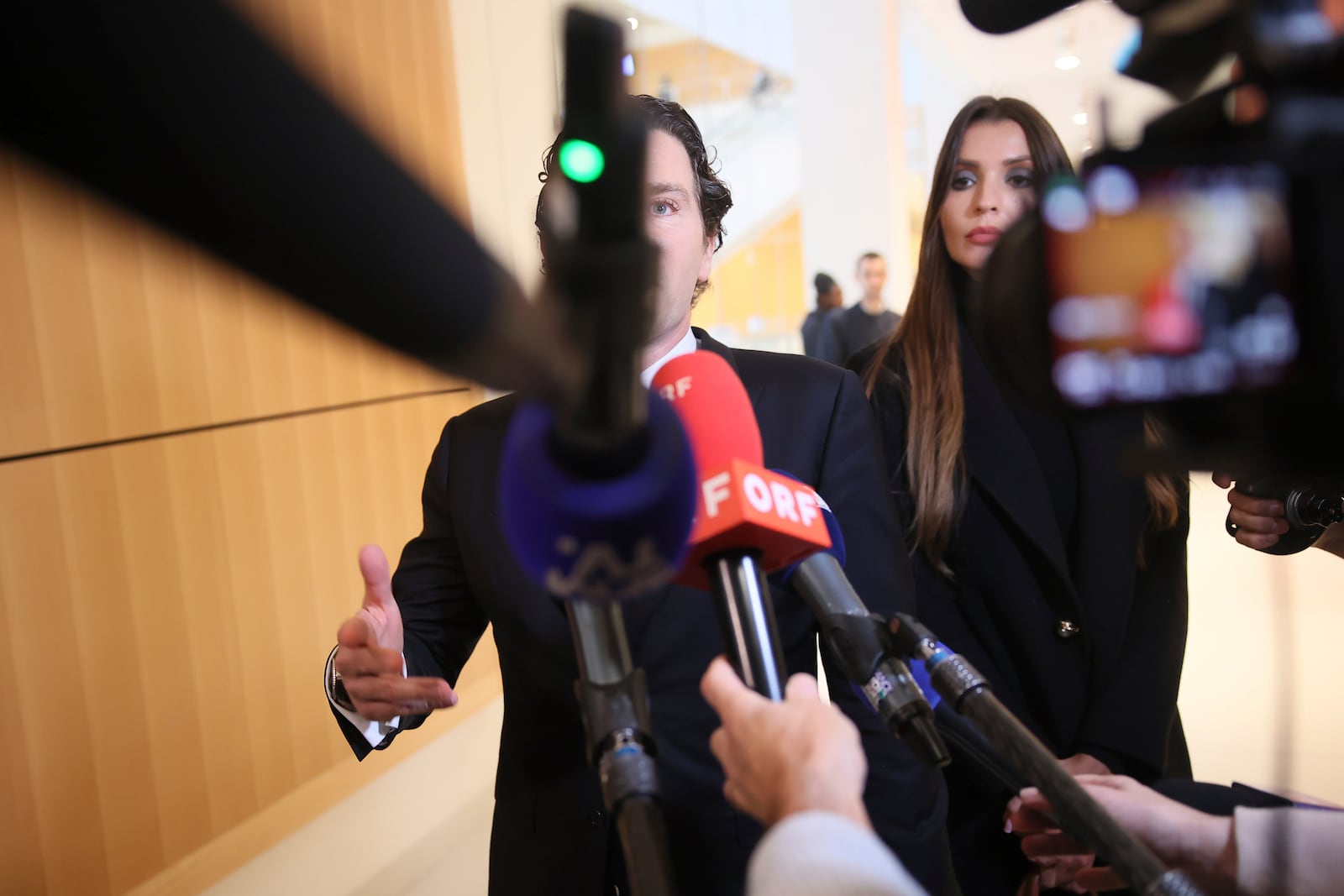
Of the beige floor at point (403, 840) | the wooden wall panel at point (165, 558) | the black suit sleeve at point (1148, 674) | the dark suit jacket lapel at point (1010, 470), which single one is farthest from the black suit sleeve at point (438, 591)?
the beige floor at point (403, 840)

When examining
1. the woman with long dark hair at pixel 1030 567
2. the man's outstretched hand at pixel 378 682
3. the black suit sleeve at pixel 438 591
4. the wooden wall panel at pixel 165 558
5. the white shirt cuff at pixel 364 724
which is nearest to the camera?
the man's outstretched hand at pixel 378 682

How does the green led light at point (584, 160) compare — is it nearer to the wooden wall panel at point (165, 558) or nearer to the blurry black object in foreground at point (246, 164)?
the blurry black object in foreground at point (246, 164)

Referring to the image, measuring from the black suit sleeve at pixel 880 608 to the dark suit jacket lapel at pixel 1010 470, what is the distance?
0.23 meters

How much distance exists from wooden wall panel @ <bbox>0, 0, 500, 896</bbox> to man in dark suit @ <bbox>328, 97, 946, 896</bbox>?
485 millimetres

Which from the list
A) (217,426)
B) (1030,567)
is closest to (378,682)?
(1030,567)

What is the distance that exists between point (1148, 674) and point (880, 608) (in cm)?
45

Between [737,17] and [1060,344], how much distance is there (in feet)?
17.3

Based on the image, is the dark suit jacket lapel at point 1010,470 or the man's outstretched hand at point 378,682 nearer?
the man's outstretched hand at point 378,682

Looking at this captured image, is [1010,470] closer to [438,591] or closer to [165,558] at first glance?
[438,591]

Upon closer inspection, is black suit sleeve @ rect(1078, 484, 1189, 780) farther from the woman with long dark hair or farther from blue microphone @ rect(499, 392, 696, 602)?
blue microphone @ rect(499, 392, 696, 602)

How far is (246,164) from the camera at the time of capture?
0.59 feet

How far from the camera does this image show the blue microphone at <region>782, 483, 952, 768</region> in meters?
0.51

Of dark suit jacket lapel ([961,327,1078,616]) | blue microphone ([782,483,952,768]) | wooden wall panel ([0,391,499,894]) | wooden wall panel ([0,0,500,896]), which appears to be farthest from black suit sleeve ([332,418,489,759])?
wooden wall panel ([0,391,499,894])

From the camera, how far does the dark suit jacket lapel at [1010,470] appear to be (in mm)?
1098
